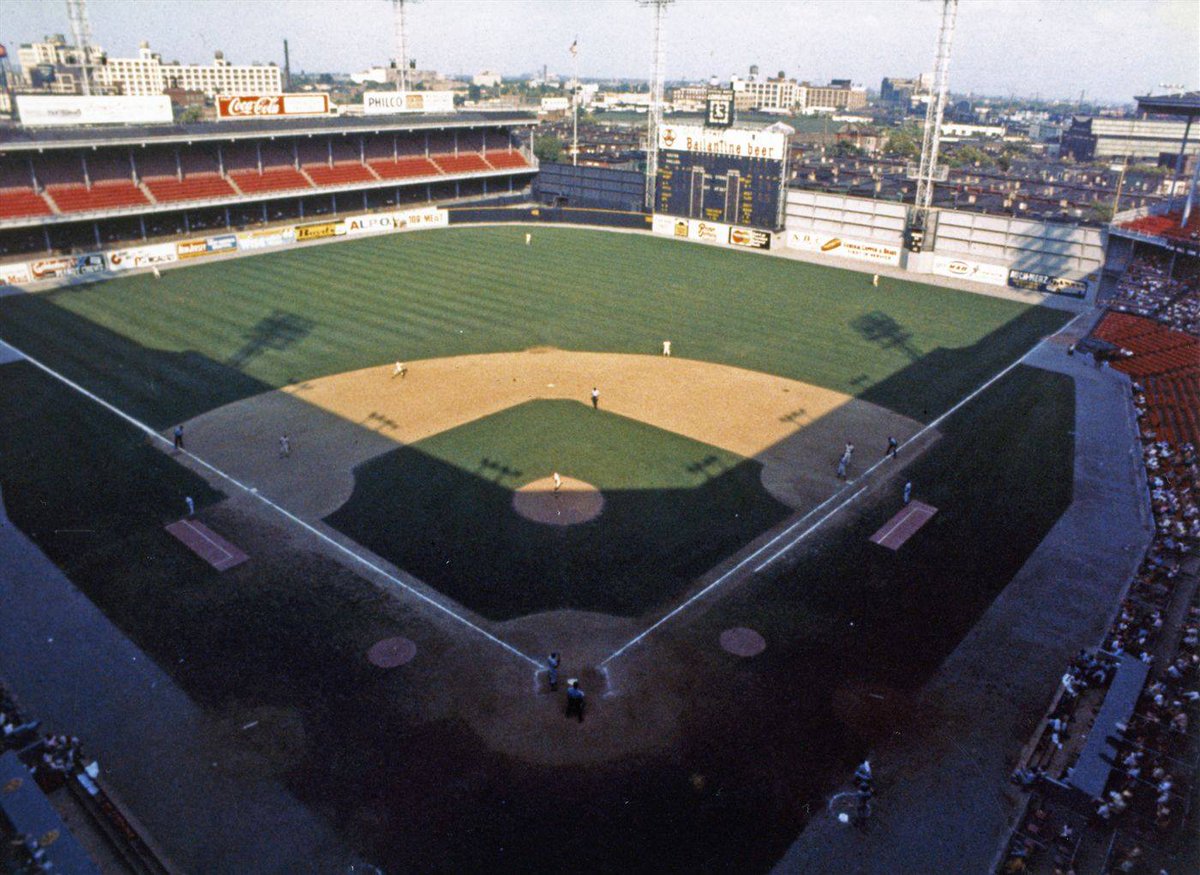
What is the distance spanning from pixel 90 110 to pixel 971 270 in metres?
67.6

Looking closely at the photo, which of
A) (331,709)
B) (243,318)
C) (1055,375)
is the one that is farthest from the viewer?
(243,318)

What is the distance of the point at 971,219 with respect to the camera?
64.1 m

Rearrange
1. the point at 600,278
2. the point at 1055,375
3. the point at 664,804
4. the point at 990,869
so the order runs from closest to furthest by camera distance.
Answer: the point at 990,869 → the point at 664,804 → the point at 1055,375 → the point at 600,278

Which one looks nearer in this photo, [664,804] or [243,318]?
[664,804]

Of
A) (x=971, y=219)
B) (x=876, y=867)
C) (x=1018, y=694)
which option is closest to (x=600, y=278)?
(x=971, y=219)

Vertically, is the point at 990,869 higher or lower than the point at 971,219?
lower

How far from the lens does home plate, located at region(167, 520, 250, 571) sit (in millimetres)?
25641

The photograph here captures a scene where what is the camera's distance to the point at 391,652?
71.5 feet

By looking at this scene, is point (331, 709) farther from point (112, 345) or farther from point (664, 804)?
point (112, 345)

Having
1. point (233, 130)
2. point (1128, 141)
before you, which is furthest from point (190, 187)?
point (1128, 141)

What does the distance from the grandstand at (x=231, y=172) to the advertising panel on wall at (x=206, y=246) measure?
3.11 m

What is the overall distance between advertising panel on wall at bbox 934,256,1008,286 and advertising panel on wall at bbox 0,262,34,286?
6647 centimetres

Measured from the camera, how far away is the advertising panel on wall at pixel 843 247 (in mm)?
68938

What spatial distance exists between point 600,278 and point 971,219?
94.5ft
